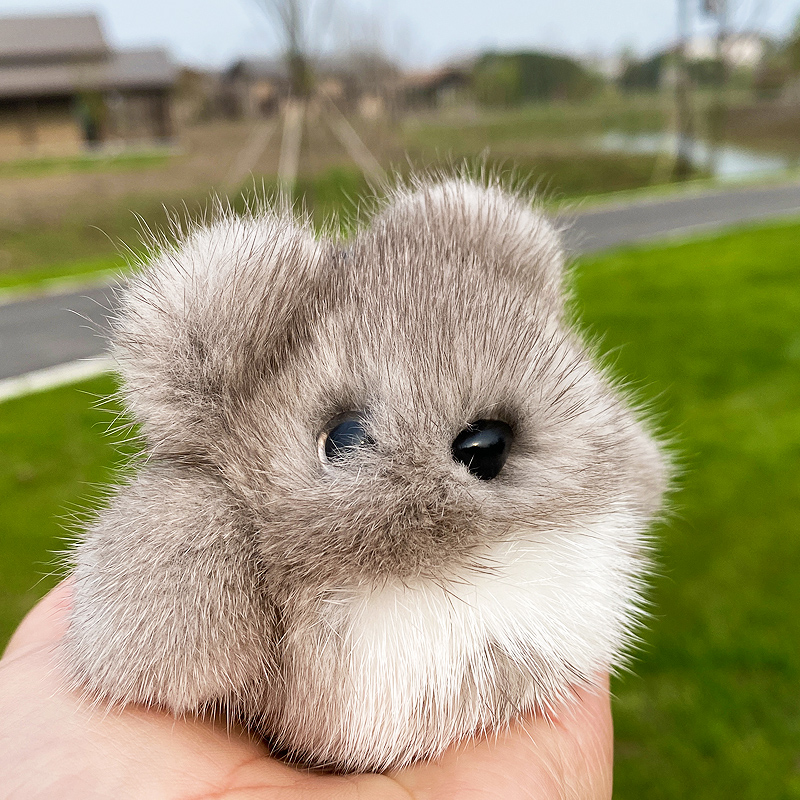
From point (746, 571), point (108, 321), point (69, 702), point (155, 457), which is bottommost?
point (746, 571)

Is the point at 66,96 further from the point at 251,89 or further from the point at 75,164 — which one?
the point at 251,89

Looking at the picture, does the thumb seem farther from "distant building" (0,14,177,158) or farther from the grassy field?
"distant building" (0,14,177,158)

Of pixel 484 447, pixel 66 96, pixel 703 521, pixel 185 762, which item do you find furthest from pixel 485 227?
pixel 66 96

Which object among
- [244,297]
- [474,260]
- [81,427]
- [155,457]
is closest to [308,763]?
[155,457]

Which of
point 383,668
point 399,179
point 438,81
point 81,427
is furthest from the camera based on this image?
point 438,81

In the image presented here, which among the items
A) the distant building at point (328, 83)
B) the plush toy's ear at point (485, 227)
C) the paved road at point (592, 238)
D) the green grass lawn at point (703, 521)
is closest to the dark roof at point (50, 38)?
the distant building at point (328, 83)

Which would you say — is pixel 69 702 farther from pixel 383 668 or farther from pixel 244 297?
pixel 244 297

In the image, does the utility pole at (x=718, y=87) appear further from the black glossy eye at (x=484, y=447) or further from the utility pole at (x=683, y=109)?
the black glossy eye at (x=484, y=447)
